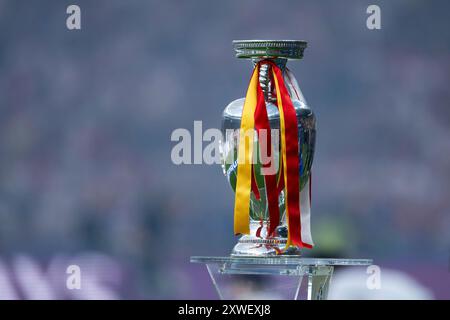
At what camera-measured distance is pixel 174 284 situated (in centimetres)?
461

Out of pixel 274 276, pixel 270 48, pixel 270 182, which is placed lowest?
pixel 274 276

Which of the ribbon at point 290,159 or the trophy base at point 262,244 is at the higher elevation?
the ribbon at point 290,159

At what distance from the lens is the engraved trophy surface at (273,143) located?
3.17 m

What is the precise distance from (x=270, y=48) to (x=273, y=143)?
0.25 meters

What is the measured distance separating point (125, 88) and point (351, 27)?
895 mm

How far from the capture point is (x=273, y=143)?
3137mm

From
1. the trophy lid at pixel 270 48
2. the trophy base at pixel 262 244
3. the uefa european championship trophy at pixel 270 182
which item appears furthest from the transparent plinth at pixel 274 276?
the trophy lid at pixel 270 48

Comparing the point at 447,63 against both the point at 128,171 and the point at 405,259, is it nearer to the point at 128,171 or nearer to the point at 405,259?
the point at 405,259

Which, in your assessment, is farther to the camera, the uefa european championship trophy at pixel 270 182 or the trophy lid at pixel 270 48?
the trophy lid at pixel 270 48

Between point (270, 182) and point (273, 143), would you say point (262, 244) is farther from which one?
point (273, 143)

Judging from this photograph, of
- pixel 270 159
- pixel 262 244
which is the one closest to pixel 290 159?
pixel 270 159

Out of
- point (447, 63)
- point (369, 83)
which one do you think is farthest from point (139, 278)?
point (447, 63)

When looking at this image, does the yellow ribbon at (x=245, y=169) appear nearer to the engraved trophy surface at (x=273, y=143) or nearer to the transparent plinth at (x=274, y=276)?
the engraved trophy surface at (x=273, y=143)

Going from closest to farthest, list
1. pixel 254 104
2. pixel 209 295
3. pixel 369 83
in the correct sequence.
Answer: pixel 254 104
pixel 209 295
pixel 369 83
